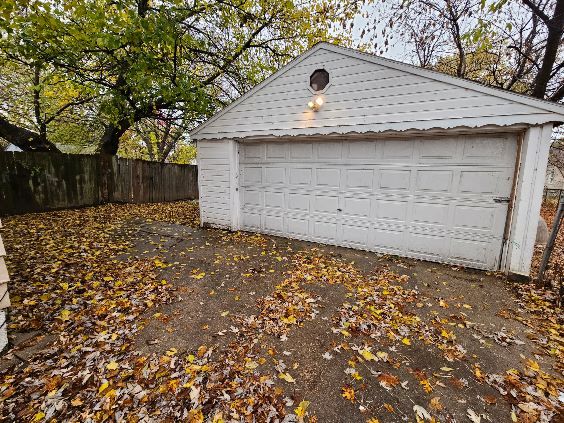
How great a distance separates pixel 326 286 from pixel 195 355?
2382 millimetres

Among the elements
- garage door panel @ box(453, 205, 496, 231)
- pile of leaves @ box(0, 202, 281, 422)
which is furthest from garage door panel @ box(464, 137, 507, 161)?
pile of leaves @ box(0, 202, 281, 422)

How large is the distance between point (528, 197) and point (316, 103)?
4.44 metres

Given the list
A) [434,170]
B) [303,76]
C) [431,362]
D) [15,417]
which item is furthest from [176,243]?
[434,170]

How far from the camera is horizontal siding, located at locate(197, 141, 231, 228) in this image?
741 cm

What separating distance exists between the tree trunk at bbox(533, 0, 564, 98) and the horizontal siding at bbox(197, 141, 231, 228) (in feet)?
29.5

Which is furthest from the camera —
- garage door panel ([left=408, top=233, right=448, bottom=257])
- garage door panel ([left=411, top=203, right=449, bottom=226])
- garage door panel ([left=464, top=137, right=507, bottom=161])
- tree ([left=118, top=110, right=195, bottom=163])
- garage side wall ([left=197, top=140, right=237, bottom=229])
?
tree ([left=118, top=110, right=195, bottom=163])

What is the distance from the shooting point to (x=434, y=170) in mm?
5215

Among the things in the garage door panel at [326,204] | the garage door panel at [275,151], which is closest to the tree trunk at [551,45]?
the garage door panel at [326,204]

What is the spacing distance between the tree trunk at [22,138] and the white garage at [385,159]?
6.38 m

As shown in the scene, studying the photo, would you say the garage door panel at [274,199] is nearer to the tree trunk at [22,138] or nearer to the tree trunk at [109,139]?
the tree trunk at [109,139]

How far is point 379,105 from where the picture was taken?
5320mm

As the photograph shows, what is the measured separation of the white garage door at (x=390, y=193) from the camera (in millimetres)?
4895

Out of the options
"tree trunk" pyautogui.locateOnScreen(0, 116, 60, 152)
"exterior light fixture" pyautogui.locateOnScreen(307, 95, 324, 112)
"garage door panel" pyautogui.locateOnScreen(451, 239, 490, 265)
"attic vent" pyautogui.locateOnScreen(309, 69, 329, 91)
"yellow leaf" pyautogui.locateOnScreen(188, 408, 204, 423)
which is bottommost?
"yellow leaf" pyautogui.locateOnScreen(188, 408, 204, 423)

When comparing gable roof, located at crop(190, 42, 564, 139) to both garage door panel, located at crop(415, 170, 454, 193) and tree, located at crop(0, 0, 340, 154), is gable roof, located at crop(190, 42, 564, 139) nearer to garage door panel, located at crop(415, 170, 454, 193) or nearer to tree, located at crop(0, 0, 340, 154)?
garage door panel, located at crop(415, 170, 454, 193)
